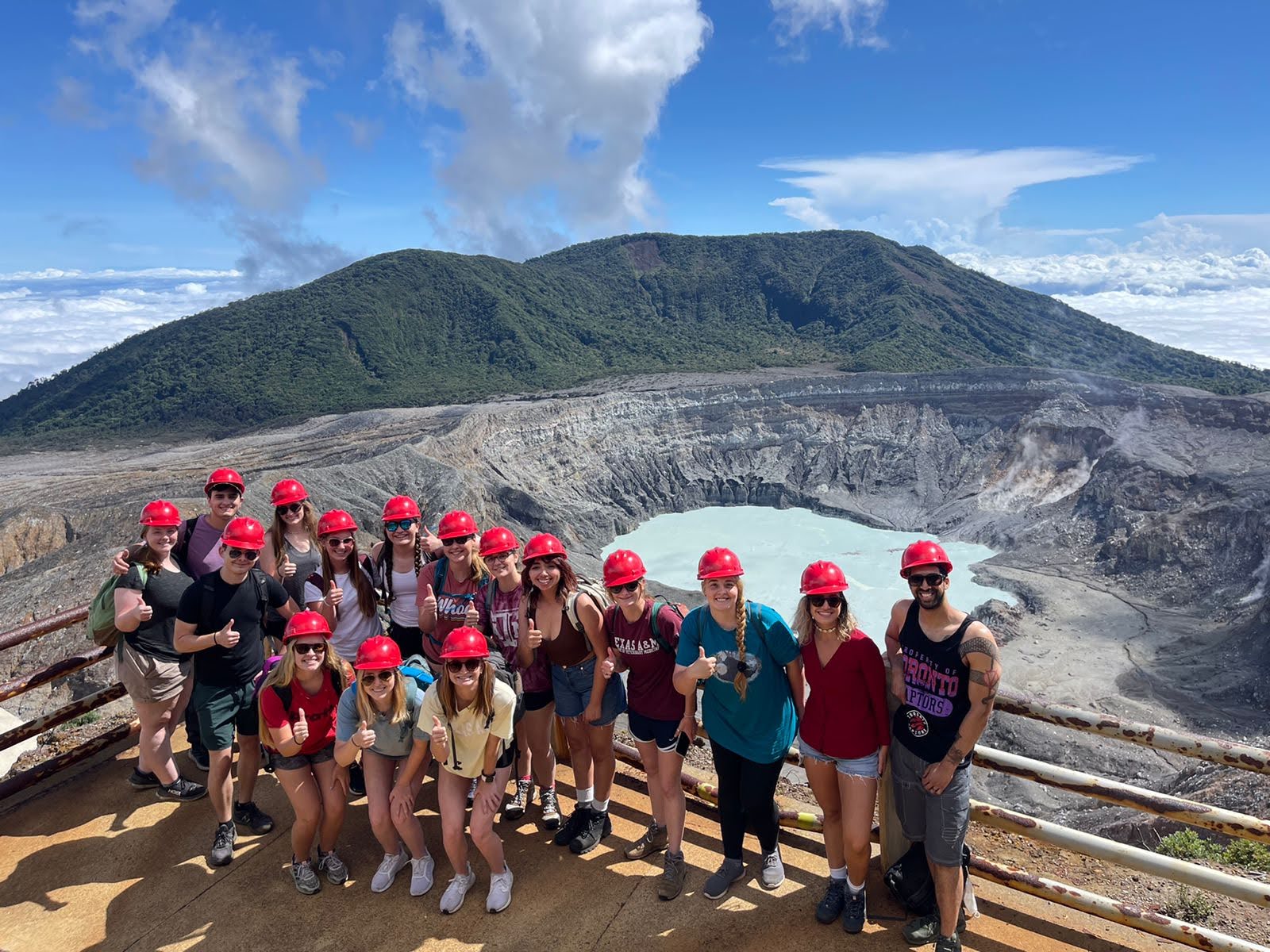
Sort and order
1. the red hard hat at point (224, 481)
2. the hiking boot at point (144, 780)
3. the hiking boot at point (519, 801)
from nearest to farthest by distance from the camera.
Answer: the hiking boot at point (519, 801), the red hard hat at point (224, 481), the hiking boot at point (144, 780)

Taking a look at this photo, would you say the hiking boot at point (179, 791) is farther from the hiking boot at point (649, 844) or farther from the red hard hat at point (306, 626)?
the hiking boot at point (649, 844)

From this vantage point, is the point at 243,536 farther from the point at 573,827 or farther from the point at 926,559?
the point at 926,559

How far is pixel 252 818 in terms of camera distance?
210 inches

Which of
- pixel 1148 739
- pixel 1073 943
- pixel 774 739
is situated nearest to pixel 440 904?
pixel 774 739

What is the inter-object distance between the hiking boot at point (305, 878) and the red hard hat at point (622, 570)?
99.1 inches

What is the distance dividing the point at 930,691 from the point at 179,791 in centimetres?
520

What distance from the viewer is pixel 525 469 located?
41.8m

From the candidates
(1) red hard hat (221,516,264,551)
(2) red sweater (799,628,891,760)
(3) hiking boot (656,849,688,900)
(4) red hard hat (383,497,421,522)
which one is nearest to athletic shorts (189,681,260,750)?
(1) red hard hat (221,516,264,551)

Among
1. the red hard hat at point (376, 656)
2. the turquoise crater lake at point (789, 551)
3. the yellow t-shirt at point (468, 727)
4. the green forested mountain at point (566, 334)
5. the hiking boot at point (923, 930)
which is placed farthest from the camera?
the green forested mountain at point (566, 334)

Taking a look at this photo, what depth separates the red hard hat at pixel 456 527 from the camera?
17.2 feet

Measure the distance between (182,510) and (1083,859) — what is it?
25.7 meters

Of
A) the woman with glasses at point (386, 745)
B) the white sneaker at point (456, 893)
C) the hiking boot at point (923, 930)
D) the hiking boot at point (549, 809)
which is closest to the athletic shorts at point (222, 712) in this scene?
the woman with glasses at point (386, 745)

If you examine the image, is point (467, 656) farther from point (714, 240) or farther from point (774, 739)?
point (714, 240)

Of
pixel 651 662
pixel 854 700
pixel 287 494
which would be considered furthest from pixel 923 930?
pixel 287 494
